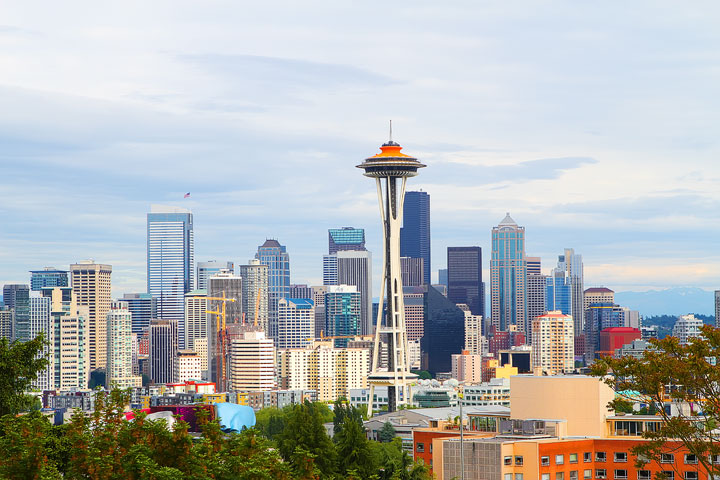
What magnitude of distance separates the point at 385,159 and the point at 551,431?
121 m

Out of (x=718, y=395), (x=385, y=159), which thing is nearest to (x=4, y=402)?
(x=718, y=395)

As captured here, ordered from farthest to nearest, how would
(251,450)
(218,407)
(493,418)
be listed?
(218,407), (493,418), (251,450)

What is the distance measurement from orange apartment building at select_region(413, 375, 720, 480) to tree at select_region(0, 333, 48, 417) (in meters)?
26.4

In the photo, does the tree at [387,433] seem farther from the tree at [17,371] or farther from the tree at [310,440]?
the tree at [17,371]

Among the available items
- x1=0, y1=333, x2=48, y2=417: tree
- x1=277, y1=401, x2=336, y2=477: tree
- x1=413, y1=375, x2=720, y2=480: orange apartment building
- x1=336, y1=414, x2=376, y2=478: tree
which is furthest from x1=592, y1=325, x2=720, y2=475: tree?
x1=336, y1=414, x2=376, y2=478: tree

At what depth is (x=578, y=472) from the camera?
68.5 meters

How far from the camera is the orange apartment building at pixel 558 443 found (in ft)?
215

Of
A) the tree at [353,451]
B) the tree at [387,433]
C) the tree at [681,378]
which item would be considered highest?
the tree at [681,378]

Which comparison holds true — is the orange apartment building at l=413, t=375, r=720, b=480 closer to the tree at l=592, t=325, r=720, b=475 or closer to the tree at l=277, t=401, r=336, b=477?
the tree at l=277, t=401, r=336, b=477

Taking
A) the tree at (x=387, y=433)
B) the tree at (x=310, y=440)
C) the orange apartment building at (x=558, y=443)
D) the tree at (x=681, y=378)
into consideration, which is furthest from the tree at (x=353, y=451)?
the tree at (x=387, y=433)

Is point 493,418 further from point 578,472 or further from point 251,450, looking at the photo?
point 251,450

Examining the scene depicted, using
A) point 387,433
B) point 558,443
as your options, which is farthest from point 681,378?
point 387,433

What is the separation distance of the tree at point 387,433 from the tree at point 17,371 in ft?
283

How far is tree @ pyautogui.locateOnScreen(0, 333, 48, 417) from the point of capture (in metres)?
46.6
